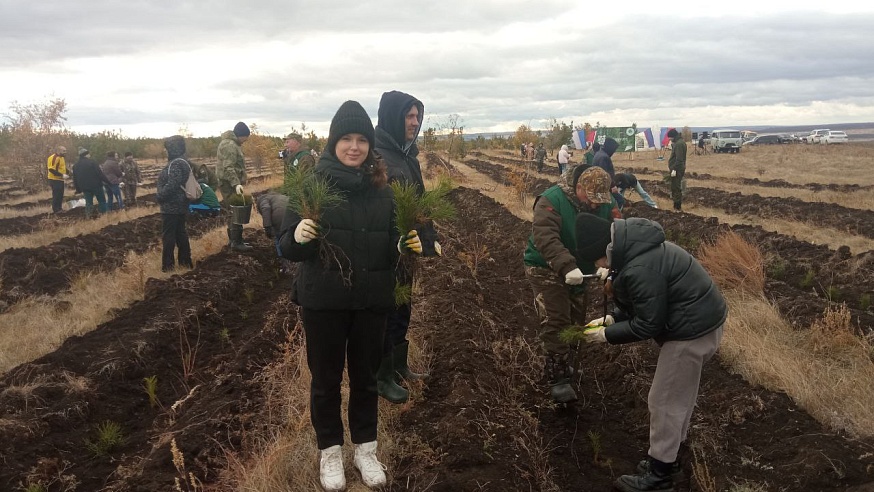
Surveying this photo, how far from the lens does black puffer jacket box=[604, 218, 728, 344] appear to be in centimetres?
310

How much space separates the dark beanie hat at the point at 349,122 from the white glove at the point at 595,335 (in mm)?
1682

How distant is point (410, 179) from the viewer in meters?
4.24

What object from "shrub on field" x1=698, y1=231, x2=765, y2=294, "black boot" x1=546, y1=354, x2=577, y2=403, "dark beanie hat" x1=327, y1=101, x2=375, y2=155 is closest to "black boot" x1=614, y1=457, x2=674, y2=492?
"black boot" x1=546, y1=354, x2=577, y2=403

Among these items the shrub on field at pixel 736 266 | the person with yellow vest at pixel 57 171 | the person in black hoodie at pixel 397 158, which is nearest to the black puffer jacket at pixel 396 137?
the person in black hoodie at pixel 397 158

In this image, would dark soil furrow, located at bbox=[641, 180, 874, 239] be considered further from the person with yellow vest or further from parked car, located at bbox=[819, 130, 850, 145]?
parked car, located at bbox=[819, 130, 850, 145]

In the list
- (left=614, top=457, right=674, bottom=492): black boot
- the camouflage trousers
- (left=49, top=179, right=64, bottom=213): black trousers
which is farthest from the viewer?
(left=49, top=179, right=64, bottom=213): black trousers

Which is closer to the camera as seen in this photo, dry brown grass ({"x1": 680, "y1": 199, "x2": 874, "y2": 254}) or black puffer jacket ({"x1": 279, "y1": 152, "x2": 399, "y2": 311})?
black puffer jacket ({"x1": 279, "y1": 152, "x2": 399, "y2": 311})

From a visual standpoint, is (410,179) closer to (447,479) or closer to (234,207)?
(447,479)

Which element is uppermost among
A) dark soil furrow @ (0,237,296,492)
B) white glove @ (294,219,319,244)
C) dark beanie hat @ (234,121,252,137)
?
dark beanie hat @ (234,121,252,137)

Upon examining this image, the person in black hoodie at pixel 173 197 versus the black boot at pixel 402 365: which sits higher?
the person in black hoodie at pixel 173 197

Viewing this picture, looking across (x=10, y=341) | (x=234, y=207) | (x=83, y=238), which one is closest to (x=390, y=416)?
(x=10, y=341)

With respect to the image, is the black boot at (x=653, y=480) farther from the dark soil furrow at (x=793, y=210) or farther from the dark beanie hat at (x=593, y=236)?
the dark soil furrow at (x=793, y=210)

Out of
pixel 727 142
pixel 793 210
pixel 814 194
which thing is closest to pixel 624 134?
pixel 727 142

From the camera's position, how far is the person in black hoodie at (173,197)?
27.4 ft
